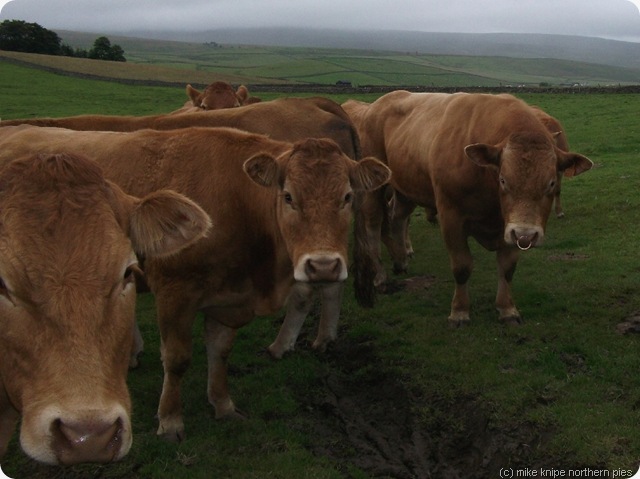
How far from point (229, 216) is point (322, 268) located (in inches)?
43.7

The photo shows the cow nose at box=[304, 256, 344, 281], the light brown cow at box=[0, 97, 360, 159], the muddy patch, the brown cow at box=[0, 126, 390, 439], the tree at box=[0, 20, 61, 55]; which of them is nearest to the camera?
the cow nose at box=[304, 256, 344, 281]

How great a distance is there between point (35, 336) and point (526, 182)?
5.25 meters

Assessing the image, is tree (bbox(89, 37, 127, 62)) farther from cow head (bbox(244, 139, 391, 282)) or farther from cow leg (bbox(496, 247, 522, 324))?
cow head (bbox(244, 139, 391, 282))

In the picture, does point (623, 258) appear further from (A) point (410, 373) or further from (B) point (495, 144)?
(A) point (410, 373)

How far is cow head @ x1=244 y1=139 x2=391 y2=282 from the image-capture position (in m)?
4.63

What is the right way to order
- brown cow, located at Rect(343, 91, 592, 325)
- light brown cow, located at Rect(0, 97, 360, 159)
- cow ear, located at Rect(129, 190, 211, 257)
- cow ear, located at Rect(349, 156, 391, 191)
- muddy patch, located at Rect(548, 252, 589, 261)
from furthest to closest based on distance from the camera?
muddy patch, located at Rect(548, 252, 589, 261) → light brown cow, located at Rect(0, 97, 360, 159) → brown cow, located at Rect(343, 91, 592, 325) → cow ear, located at Rect(349, 156, 391, 191) → cow ear, located at Rect(129, 190, 211, 257)

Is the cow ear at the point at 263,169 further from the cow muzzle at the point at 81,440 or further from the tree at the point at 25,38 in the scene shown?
the tree at the point at 25,38

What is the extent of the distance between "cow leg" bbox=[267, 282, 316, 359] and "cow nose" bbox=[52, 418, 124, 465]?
→ 4.42 meters

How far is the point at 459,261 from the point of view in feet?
25.3

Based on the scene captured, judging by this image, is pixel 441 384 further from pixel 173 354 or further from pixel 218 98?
pixel 218 98

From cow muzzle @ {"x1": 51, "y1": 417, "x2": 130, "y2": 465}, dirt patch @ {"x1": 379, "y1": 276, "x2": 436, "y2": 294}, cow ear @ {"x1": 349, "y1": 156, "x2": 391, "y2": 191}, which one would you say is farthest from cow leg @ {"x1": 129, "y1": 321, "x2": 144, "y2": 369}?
cow muzzle @ {"x1": 51, "y1": 417, "x2": 130, "y2": 465}

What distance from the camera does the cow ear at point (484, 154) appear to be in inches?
271

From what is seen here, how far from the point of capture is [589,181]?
14984 mm

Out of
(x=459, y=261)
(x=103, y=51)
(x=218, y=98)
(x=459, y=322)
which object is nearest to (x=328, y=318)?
(x=459, y=322)
